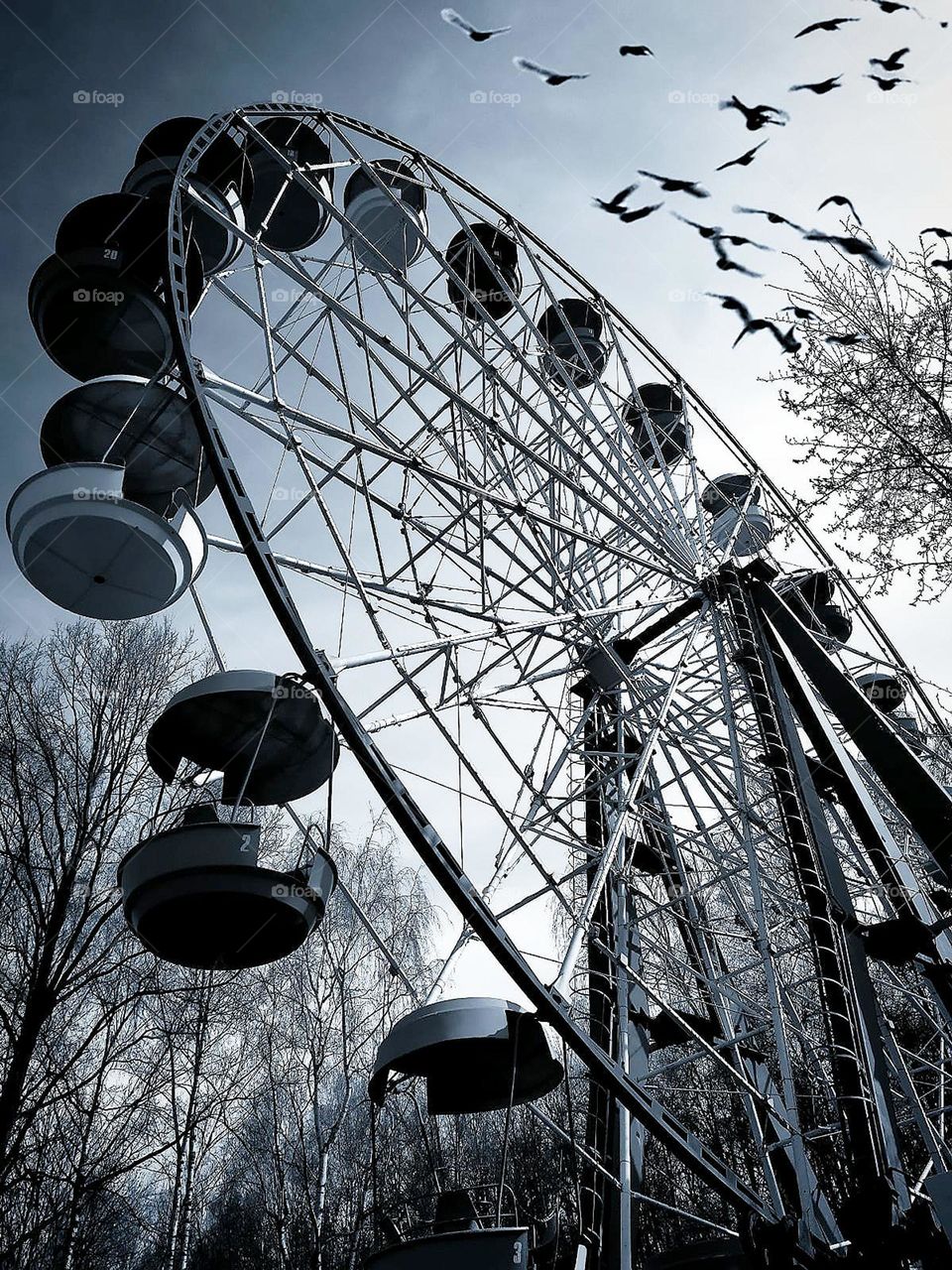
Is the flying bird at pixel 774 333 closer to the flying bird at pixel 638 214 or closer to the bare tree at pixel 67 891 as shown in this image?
the flying bird at pixel 638 214

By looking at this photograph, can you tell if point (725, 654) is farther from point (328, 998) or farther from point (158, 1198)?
point (158, 1198)

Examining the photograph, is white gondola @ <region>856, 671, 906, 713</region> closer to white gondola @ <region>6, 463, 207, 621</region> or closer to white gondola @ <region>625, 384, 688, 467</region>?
white gondola @ <region>625, 384, 688, 467</region>

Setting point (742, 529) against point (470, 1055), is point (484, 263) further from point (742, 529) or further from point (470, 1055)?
point (470, 1055)

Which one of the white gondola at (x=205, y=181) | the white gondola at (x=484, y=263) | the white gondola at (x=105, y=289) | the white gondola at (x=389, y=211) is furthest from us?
the white gondola at (x=484, y=263)

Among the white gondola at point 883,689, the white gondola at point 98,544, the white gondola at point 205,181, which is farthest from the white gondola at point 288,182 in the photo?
the white gondola at point 883,689

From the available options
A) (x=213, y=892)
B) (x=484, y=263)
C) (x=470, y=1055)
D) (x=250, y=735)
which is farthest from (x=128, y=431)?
(x=484, y=263)

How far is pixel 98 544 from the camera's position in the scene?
4.82 m

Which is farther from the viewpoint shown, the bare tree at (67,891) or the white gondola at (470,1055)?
the bare tree at (67,891)

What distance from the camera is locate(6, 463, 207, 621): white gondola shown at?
15.4 feet

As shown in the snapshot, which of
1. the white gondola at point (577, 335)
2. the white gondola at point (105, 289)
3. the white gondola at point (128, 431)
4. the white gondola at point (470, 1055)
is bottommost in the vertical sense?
the white gondola at point (470, 1055)

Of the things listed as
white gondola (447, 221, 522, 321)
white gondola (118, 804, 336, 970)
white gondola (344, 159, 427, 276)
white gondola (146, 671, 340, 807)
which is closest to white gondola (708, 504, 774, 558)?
white gondola (447, 221, 522, 321)

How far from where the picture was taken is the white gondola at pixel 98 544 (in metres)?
4.68

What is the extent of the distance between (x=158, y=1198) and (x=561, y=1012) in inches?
773

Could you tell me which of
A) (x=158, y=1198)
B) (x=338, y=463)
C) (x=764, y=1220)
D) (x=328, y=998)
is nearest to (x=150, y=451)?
(x=338, y=463)
